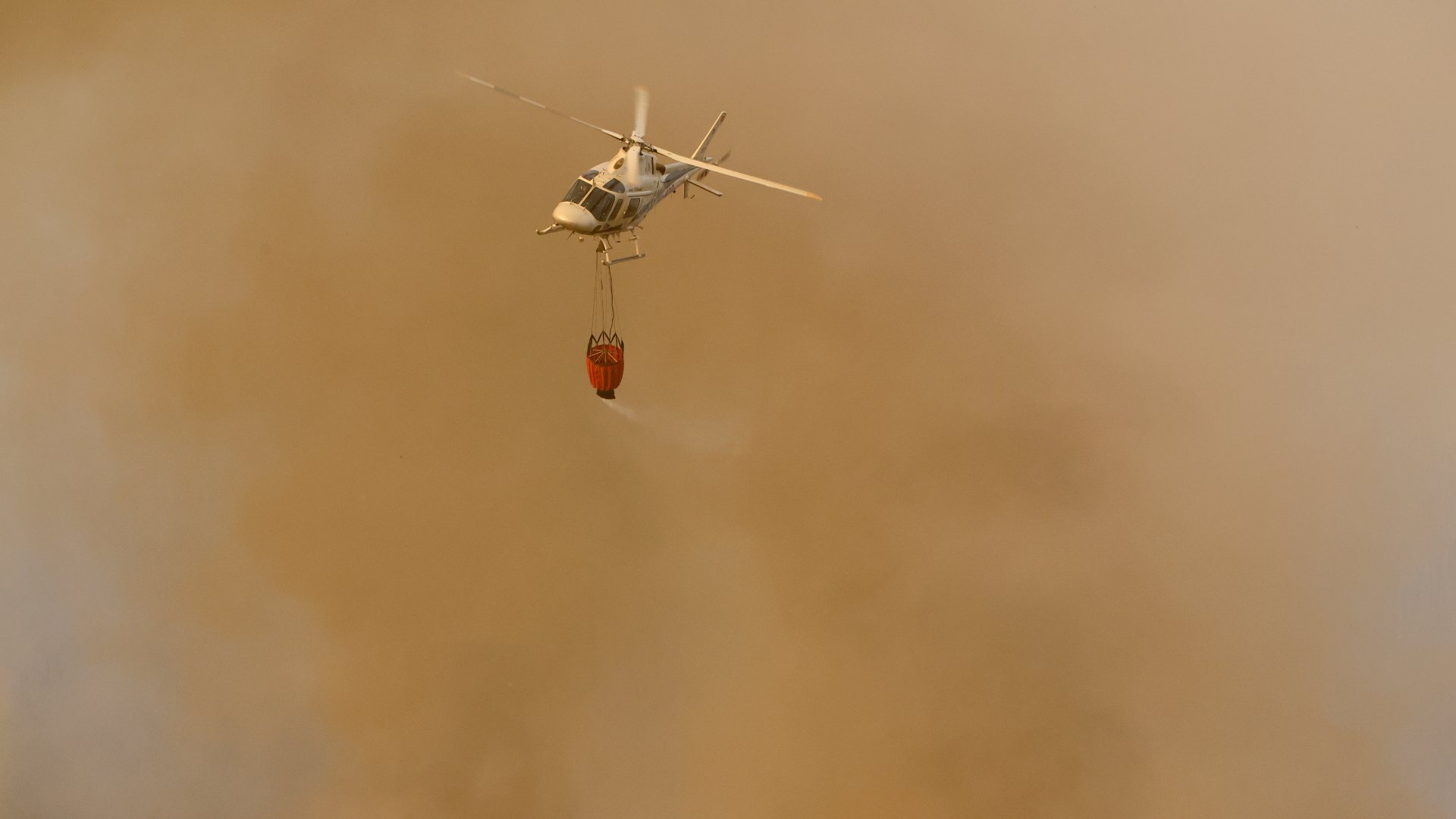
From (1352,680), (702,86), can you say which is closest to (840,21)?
(702,86)

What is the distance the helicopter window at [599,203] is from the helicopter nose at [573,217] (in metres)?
0.05

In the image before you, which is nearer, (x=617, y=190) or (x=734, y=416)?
(x=617, y=190)

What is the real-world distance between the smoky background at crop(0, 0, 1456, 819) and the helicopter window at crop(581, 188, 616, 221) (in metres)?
3.30

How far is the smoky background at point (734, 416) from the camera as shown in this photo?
10.2 meters

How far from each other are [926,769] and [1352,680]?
3706 mm

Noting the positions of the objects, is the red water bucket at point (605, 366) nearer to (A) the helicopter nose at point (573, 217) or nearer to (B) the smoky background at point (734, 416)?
(A) the helicopter nose at point (573, 217)

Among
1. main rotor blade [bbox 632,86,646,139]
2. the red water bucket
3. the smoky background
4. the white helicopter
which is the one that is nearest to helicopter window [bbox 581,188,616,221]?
the white helicopter

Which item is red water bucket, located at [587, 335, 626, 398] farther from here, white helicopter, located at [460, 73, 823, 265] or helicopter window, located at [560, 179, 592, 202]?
helicopter window, located at [560, 179, 592, 202]

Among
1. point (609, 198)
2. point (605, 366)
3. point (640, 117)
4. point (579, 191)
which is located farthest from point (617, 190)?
point (605, 366)

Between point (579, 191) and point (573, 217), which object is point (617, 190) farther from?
point (573, 217)

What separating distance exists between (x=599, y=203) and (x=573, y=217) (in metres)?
0.22

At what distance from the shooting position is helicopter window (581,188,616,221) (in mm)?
6996

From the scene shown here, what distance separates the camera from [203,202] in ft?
34.5

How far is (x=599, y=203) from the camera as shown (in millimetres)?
7023
